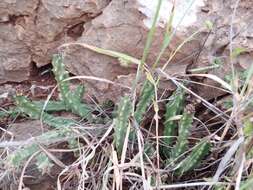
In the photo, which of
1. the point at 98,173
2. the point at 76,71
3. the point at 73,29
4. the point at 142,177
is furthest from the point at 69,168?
the point at 73,29

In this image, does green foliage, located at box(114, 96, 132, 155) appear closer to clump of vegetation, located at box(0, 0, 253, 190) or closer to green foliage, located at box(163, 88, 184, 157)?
clump of vegetation, located at box(0, 0, 253, 190)

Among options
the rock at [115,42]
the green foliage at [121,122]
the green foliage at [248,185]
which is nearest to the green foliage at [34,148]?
the green foliage at [121,122]

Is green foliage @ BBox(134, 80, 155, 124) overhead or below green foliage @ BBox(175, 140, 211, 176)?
overhead

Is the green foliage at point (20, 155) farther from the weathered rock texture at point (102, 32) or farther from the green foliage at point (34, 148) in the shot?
the weathered rock texture at point (102, 32)

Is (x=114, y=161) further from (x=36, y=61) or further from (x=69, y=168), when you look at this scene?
(x=36, y=61)

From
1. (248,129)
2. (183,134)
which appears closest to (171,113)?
(183,134)

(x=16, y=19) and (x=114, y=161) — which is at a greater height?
(x=16, y=19)

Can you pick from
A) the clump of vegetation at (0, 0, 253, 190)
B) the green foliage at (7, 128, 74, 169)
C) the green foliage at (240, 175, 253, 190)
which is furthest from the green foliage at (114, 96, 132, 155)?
the green foliage at (240, 175, 253, 190)
